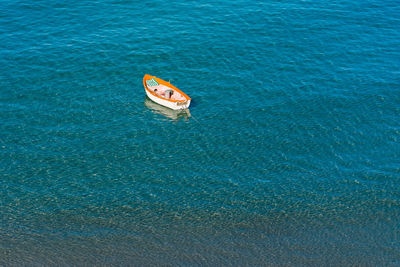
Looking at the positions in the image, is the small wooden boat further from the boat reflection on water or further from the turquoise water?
the turquoise water

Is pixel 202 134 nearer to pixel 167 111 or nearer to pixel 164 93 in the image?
pixel 167 111

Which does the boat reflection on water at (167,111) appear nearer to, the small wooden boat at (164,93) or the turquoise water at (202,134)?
the turquoise water at (202,134)

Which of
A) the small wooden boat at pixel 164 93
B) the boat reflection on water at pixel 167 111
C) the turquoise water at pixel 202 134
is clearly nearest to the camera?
the turquoise water at pixel 202 134

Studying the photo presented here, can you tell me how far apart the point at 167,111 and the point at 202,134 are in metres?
7.67

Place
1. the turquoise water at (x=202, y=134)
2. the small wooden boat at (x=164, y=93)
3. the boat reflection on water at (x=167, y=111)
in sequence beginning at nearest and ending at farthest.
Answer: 1. the turquoise water at (x=202, y=134)
2. the small wooden boat at (x=164, y=93)
3. the boat reflection on water at (x=167, y=111)

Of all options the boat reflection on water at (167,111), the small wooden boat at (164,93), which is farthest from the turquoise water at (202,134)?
the small wooden boat at (164,93)

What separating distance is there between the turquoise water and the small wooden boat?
1308 millimetres

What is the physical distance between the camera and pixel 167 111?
6581 centimetres

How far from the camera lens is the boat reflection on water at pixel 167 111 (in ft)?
212

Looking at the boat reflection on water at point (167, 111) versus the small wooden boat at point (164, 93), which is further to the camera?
the boat reflection on water at point (167, 111)

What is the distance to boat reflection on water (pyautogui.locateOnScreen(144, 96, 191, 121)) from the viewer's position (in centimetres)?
6450

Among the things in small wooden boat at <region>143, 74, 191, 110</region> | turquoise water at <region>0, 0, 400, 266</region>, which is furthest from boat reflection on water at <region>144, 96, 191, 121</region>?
small wooden boat at <region>143, 74, 191, 110</region>

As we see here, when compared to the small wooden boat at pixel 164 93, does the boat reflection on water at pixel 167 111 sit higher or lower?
lower

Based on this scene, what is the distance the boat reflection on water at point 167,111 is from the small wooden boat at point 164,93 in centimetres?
58
